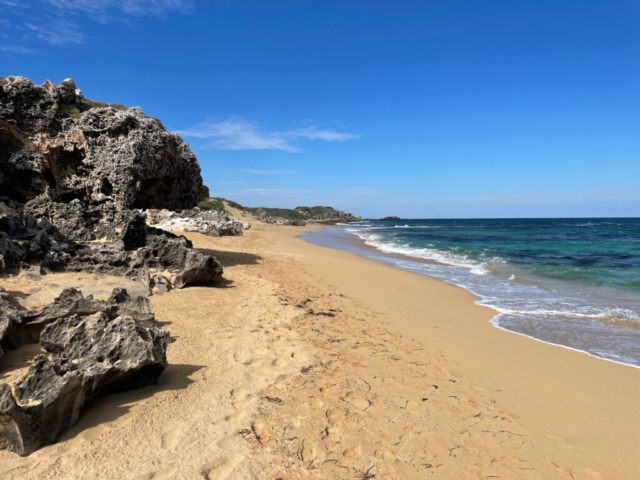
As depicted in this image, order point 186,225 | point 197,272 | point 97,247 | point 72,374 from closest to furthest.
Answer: point 72,374, point 197,272, point 97,247, point 186,225

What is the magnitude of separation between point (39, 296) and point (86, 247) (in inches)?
122

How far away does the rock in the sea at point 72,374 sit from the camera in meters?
2.44

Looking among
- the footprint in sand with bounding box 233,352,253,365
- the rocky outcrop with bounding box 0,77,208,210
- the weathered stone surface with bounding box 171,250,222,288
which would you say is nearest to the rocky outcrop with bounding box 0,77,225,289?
the rocky outcrop with bounding box 0,77,208,210

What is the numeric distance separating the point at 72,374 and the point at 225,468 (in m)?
1.28

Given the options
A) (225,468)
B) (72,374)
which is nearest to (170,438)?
(225,468)

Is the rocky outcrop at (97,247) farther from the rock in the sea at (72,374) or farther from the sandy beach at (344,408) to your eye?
the rock in the sea at (72,374)

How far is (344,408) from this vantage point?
3447 mm

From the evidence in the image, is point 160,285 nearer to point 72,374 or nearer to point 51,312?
point 51,312

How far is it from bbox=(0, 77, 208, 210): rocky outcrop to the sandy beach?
4.00 meters

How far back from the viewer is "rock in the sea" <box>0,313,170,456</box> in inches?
96.0

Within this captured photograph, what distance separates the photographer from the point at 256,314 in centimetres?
606

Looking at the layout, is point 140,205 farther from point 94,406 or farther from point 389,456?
point 389,456

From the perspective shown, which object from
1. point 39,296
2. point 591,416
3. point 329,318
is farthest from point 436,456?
point 39,296

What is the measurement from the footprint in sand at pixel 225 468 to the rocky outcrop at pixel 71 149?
27.2ft
